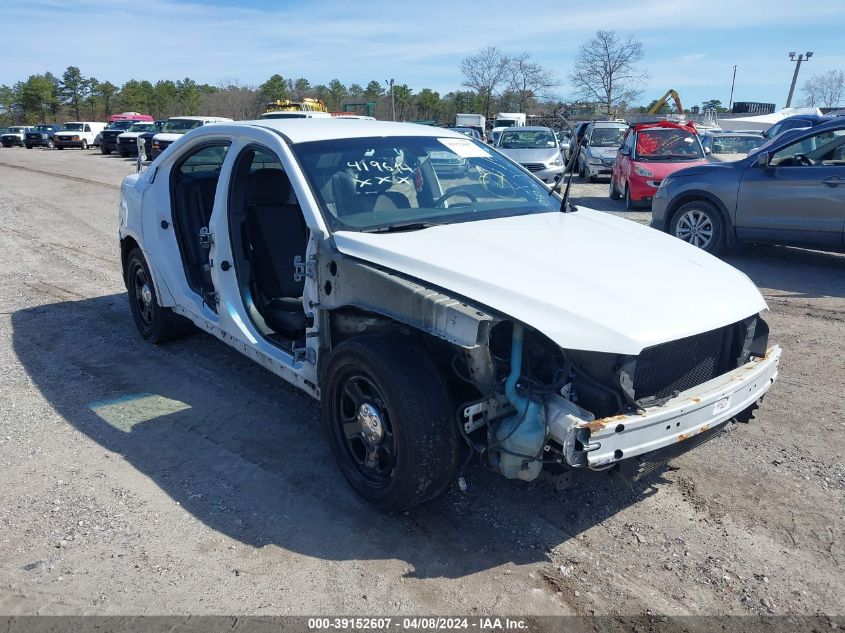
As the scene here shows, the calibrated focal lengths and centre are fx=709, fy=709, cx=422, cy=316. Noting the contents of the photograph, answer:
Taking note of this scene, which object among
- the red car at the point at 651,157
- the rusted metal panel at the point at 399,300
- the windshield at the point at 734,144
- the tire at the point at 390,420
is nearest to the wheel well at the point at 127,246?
the rusted metal panel at the point at 399,300

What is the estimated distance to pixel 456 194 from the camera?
4.36 m

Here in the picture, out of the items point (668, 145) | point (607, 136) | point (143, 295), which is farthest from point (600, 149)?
point (143, 295)

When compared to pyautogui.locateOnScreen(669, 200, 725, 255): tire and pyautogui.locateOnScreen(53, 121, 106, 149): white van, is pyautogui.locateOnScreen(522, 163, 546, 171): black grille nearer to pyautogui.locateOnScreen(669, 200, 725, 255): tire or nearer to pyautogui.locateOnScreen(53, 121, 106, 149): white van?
pyautogui.locateOnScreen(669, 200, 725, 255): tire

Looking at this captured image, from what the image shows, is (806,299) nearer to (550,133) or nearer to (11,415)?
(11,415)

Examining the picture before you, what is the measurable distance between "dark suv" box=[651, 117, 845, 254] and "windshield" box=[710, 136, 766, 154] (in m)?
9.89

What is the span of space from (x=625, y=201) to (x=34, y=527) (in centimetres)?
1341

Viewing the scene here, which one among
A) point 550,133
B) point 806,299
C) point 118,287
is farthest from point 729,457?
point 550,133

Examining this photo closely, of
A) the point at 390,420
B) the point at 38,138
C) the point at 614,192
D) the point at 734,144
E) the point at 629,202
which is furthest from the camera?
the point at 38,138

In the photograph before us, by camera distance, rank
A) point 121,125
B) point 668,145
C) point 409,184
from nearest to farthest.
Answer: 1. point 409,184
2. point 668,145
3. point 121,125

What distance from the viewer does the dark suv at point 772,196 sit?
8195 mm

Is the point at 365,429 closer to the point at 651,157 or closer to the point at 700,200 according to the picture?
the point at 700,200

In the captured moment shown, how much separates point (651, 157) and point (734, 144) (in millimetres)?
5815

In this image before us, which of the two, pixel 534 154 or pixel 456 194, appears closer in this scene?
pixel 456 194

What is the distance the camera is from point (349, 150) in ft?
13.9
